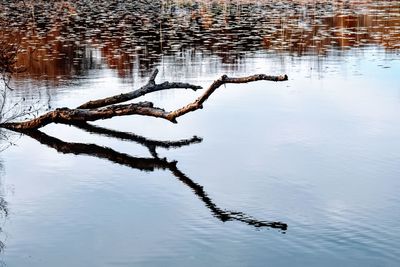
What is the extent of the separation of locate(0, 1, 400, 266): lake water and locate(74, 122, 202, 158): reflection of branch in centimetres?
8

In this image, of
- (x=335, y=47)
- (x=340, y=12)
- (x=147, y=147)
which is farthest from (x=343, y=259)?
(x=340, y=12)

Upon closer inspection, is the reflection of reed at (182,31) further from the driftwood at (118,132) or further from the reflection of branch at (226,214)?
the reflection of branch at (226,214)

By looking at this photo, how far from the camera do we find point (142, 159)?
16.7 metres

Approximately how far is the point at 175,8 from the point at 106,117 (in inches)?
2068

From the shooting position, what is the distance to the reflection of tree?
500 inches

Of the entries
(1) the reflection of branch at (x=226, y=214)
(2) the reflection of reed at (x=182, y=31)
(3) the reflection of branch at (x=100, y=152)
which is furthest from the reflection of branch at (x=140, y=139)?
(2) the reflection of reed at (x=182, y=31)

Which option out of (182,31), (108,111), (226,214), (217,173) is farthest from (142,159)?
(182,31)

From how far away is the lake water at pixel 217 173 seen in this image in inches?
443

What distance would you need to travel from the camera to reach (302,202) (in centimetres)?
1319

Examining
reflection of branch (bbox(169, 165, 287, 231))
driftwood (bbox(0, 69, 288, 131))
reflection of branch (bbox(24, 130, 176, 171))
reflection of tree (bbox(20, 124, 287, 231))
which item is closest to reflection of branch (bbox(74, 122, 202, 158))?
reflection of tree (bbox(20, 124, 287, 231))

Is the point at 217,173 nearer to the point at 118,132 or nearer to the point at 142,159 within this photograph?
the point at 142,159

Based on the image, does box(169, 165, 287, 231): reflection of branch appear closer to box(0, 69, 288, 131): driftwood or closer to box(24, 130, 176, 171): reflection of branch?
box(24, 130, 176, 171): reflection of branch

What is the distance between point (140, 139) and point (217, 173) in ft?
12.4

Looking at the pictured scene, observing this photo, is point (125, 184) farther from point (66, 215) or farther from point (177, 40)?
point (177, 40)
